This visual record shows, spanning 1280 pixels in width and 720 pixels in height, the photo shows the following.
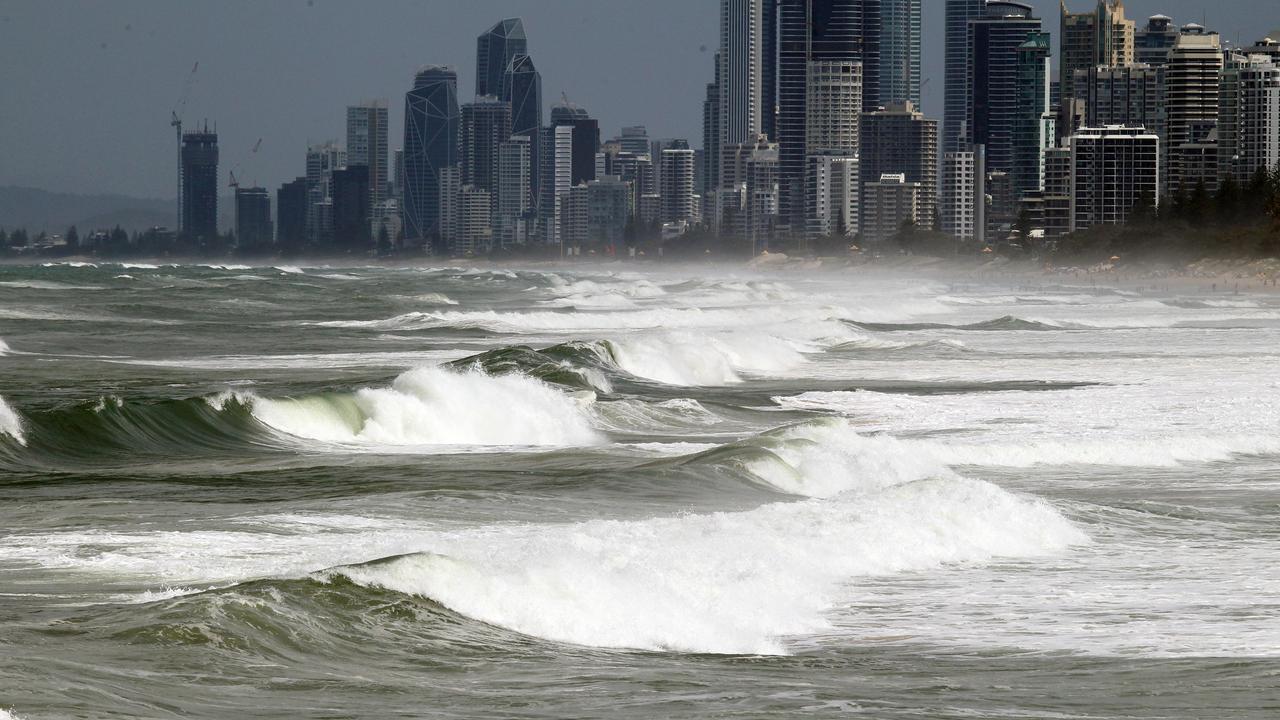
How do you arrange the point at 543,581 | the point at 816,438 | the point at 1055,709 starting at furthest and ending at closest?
the point at 816,438 < the point at 543,581 < the point at 1055,709

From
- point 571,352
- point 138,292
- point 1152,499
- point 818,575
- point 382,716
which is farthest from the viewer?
point 138,292

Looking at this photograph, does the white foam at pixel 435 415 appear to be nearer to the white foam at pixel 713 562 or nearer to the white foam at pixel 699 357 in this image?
the white foam at pixel 699 357

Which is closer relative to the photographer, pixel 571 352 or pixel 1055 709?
pixel 1055 709

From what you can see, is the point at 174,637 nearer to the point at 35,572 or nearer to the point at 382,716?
the point at 382,716

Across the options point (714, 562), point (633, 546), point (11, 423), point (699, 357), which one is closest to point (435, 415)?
point (11, 423)

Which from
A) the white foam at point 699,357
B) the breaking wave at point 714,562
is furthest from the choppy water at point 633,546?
the white foam at point 699,357

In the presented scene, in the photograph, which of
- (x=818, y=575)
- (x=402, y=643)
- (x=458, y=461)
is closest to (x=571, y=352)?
(x=458, y=461)

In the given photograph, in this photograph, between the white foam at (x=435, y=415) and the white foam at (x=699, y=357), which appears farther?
the white foam at (x=699, y=357)
